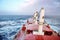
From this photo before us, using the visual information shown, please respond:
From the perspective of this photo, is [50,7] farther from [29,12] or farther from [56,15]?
[29,12]

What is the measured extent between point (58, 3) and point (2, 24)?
965mm

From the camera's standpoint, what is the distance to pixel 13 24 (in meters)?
2.32

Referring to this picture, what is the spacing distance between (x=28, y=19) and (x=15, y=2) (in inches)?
13.8

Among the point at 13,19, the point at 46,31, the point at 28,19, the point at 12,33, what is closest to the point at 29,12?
the point at 28,19

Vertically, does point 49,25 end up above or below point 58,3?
below

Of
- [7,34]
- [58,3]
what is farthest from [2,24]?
[58,3]

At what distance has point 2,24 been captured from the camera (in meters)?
2.35

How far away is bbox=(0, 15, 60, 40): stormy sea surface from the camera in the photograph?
229 centimetres

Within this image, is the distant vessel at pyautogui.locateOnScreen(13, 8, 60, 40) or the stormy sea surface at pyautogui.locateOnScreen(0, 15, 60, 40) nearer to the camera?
the distant vessel at pyautogui.locateOnScreen(13, 8, 60, 40)

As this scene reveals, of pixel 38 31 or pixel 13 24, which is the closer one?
pixel 38 31

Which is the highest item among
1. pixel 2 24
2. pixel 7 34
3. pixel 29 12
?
pixel 29 12

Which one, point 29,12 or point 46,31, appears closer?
point 46,31

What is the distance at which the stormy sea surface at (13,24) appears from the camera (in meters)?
2.29

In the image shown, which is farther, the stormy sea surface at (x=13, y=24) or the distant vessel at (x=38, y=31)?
the stormy sea surface at (x=13, y=24)
